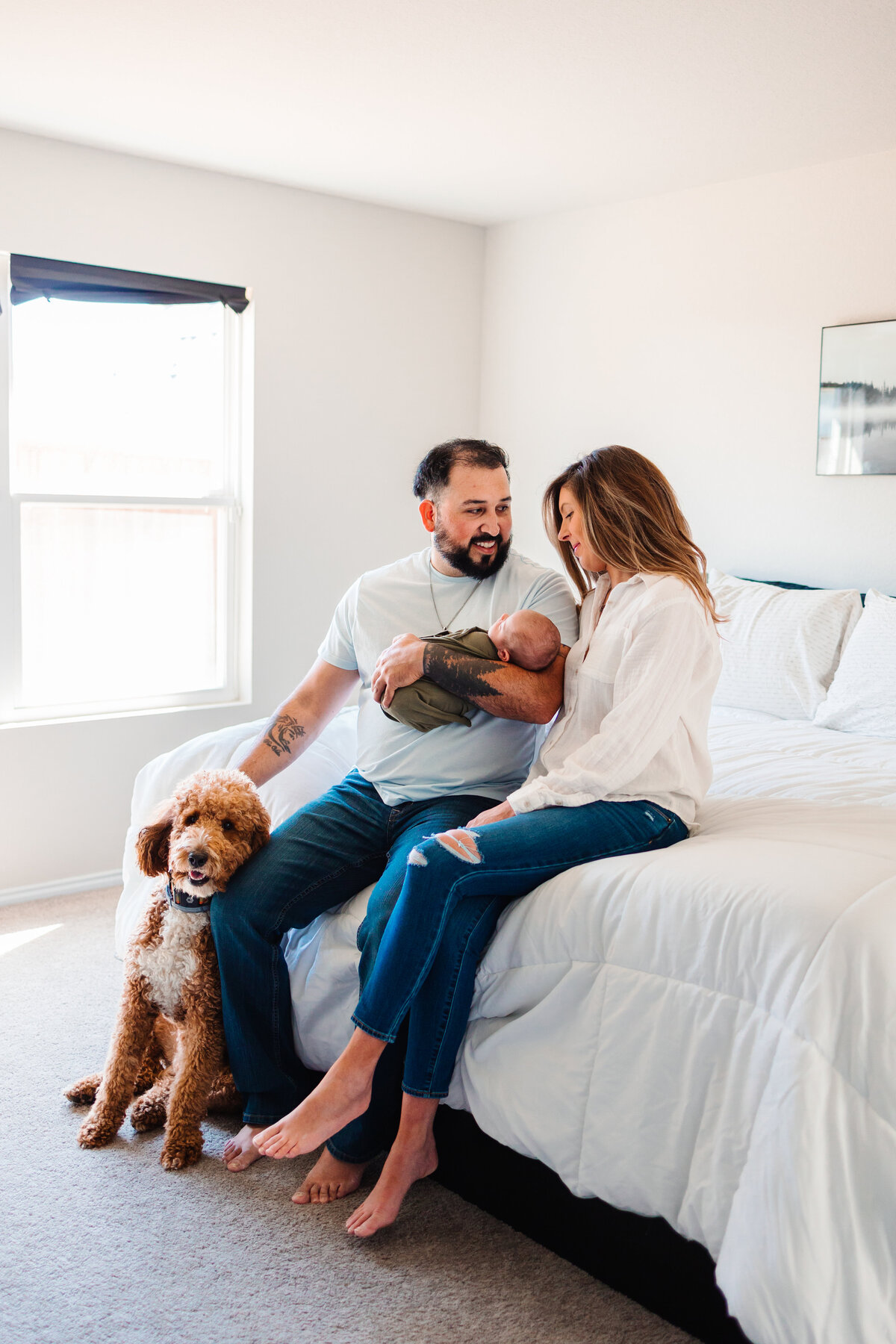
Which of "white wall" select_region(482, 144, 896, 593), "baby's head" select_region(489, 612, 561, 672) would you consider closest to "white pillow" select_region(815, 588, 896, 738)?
"white wall" select_region(482, 144, 896, 593)

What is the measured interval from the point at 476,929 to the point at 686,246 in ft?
9.54

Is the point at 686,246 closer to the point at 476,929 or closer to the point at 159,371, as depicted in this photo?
the point at 159,371

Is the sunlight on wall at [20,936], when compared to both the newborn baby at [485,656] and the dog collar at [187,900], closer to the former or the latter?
the dog collar at [187,900]

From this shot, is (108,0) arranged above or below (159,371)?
above

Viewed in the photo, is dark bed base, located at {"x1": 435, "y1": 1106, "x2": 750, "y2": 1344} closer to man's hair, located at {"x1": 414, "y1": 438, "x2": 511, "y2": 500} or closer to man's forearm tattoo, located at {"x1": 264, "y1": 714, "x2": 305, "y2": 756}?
man's forearm tattoo, located at {"x1": 264, "y1": 714, "x2": 305, "y2": 756}

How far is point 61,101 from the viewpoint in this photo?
297 cm

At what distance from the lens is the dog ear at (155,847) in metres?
2.03

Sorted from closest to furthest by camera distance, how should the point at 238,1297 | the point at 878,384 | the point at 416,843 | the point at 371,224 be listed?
1. the point at 238,1297
2. the point at 416,843
3. the point at 878,384
4. the point at 371,224

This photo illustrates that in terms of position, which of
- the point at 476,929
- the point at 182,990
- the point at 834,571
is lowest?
the point at 182,990

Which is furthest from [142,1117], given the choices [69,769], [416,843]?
[69,769]

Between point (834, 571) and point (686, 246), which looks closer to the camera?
point (834, 571)

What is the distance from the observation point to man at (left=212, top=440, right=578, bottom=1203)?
1.93 metres

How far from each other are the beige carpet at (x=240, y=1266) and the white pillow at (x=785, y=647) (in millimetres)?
1738

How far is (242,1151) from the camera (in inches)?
77.0
